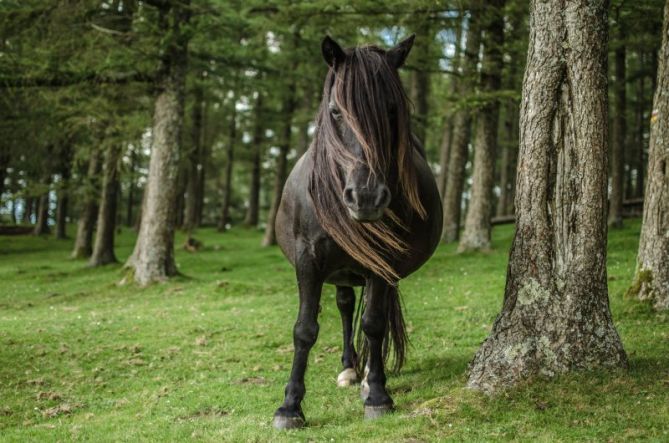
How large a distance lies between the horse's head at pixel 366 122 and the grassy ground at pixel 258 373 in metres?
1.97

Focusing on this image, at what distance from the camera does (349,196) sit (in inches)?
184

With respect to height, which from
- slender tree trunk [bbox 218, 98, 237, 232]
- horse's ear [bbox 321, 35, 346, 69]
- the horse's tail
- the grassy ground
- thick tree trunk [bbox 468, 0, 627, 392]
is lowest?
the grassy ground

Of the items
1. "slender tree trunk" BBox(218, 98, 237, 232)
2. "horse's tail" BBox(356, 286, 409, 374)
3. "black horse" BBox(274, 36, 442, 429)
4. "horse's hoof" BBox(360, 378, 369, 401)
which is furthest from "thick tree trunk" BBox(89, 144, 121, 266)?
"horse's hoof" BBox(360, 378, 369, 401)

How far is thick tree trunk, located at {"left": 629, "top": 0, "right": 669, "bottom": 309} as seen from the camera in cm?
820

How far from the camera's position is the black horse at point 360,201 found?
4.95m

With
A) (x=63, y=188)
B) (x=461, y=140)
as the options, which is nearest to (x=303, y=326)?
(x=461, y=140)

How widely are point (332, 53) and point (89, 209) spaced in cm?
2141

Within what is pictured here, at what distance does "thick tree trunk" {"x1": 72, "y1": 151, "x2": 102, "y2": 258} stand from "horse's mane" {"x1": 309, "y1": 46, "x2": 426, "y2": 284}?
18389 millimetres

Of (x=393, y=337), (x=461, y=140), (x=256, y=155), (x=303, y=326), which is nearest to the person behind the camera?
(x=303, y=326)

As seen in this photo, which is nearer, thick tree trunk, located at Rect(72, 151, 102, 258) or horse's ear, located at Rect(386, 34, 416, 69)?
horse's ear, located at Rect(386, 34, 416, 69)

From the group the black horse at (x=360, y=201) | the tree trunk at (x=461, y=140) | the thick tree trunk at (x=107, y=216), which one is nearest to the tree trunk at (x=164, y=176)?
the thick tree trunk at (x=107, y=216)

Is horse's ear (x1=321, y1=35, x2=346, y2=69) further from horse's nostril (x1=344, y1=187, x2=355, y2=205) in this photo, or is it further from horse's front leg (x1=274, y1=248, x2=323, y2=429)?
horse's front leg (x1=274, y1=248, x2=323, y2=429)

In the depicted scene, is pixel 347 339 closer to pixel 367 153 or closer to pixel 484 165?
pixel 367 153

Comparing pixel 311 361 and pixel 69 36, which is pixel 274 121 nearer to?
pixel 69 36
